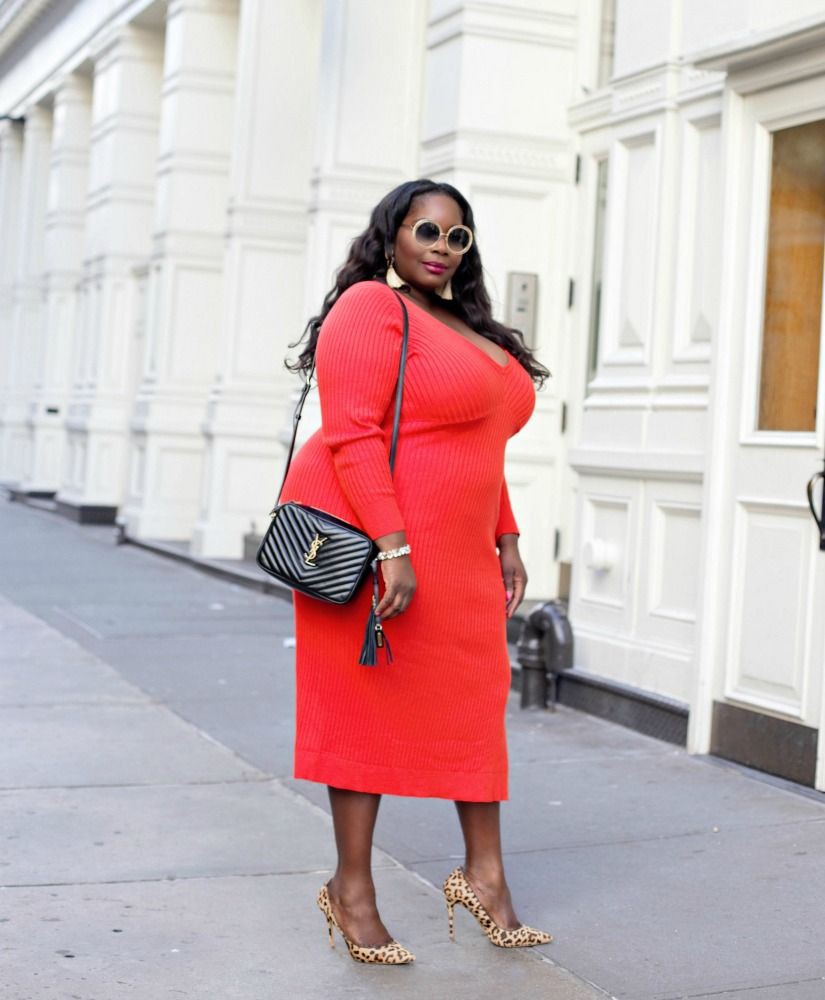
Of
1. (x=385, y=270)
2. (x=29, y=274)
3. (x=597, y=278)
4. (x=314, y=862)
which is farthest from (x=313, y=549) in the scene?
(x=29, y=274)

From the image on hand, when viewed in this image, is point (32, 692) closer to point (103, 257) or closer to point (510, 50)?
point (510, 50)

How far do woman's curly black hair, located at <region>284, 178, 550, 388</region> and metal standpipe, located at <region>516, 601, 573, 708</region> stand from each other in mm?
3287

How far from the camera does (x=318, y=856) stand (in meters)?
4.99

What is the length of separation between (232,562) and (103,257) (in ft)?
20.9

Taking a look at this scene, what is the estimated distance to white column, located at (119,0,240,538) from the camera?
50.4 feet

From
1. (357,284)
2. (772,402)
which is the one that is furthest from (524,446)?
(357,284)

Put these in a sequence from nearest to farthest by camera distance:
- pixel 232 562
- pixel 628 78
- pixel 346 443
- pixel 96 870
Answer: pixel 346 443
pixel 96 870
pixel 628 78
pixel 232 562

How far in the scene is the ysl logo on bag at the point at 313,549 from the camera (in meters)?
3.80

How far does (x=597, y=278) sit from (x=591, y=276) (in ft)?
0.17

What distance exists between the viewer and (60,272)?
21.8 m

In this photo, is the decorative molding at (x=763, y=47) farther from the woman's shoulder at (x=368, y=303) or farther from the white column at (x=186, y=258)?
the white column at (x=186, y=258)

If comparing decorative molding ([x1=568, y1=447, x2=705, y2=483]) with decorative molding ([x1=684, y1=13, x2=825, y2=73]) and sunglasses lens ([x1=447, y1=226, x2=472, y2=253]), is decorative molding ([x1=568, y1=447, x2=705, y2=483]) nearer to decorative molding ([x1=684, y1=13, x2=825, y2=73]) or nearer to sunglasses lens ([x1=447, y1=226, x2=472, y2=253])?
decorative molding ([x1=684, y1=13, x2=825, y2=73])

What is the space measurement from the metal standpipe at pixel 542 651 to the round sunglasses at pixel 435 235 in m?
3.70

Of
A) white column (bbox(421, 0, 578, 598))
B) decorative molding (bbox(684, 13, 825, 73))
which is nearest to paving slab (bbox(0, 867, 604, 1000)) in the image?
decorative molding (bbox(684, 13, 825, 73))
